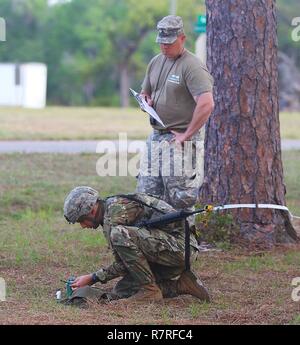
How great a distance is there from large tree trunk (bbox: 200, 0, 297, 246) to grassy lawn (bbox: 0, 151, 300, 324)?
1.75 feet

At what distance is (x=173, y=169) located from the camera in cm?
740

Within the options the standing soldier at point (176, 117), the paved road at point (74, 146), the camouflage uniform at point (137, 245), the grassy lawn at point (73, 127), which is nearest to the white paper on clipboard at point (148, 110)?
the standing soldier at point (176, 117)

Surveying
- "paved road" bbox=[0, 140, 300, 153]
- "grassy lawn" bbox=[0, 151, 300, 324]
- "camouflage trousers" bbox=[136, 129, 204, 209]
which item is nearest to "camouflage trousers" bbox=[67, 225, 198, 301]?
"grassy lawn" bbox=[0, 151, 300, 324]

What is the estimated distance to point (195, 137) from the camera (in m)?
7.46

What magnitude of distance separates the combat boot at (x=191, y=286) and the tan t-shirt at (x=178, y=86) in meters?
1.38

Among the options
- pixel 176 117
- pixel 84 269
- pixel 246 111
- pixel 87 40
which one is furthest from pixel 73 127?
pixel 87 40

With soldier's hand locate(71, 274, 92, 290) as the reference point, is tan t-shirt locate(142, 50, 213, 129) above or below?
above

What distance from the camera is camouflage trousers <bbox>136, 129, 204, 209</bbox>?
24.3 feet

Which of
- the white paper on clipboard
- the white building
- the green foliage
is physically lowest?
the white paper on clipboard

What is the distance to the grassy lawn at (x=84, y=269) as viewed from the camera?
6.26 metres

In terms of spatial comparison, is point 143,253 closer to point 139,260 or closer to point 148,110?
point 139,260

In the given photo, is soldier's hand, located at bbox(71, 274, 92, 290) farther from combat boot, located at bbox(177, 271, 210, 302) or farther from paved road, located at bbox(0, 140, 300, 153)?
paved road, located at bbox(0, 140, 300, 153)

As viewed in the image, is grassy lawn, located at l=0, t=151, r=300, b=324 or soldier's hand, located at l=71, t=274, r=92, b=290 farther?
soldier's hand, located at l=71, t=274, r=92, b=290

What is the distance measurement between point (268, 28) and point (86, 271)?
291cm
